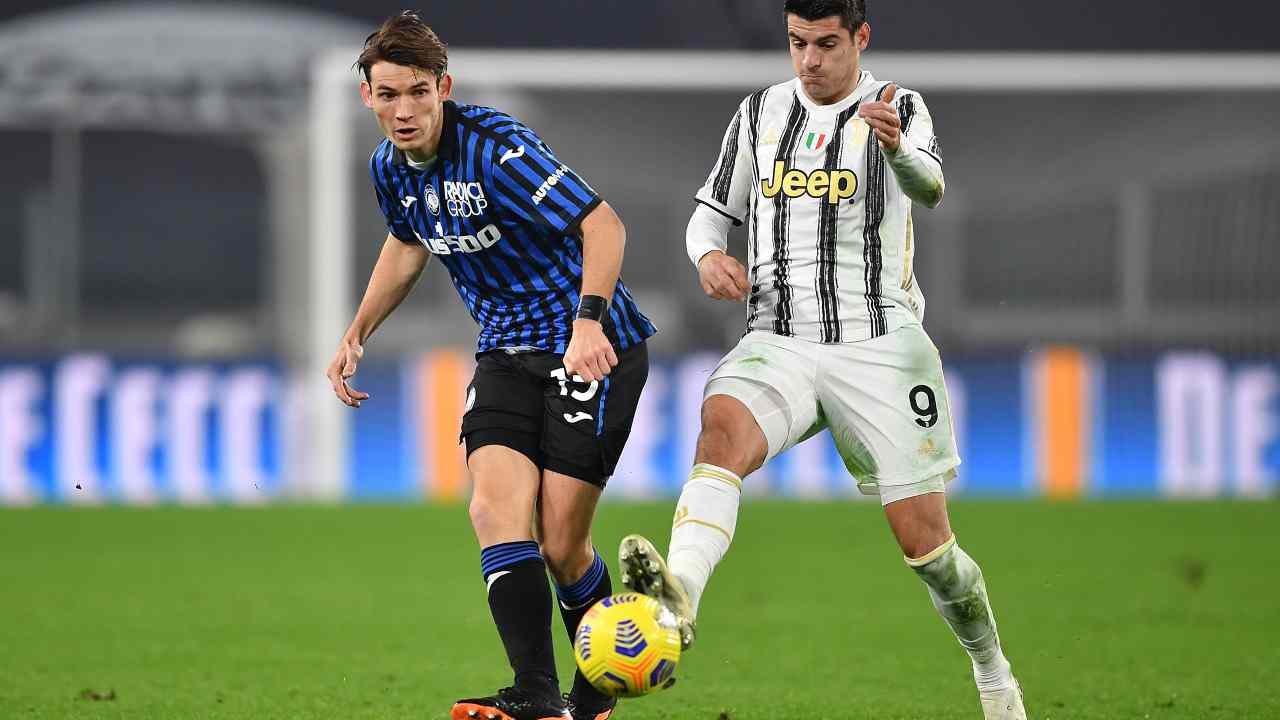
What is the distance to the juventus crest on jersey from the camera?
422 cm

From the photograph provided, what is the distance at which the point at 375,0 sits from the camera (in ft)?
57.3

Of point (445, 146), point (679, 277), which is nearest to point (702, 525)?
point (445, 146)

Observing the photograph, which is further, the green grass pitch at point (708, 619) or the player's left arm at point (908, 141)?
the green grass pitch at point (708, 619)

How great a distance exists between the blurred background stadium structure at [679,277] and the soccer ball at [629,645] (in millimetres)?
8502

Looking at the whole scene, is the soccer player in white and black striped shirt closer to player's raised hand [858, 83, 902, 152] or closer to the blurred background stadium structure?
player's raised hand [858, 83, 902, 152]

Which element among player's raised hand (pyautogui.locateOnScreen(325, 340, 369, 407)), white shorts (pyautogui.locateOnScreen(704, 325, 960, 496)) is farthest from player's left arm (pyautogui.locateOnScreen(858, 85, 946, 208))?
player's raised hand (pyautogui.locateOnScreen(325, 340, 369, 407))

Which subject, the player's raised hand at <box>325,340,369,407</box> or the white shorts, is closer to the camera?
the white shorts

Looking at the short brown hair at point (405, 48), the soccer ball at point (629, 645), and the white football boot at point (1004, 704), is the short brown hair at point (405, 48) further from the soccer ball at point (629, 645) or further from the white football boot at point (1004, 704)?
the white football boot at point (1004, 704)

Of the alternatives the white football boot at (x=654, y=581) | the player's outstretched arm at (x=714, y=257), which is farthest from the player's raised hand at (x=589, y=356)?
the white football boot at (x=654, y=581)

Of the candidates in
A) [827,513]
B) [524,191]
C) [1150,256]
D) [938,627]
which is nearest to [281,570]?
[938,627]

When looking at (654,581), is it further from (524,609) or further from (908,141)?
(908,141)

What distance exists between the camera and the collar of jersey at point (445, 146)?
4.26 m

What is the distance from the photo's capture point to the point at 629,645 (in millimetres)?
3486

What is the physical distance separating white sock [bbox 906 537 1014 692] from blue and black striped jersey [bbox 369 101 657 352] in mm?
941
